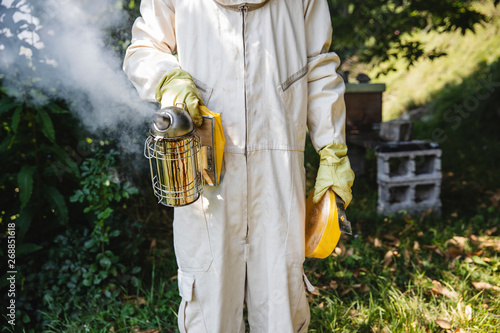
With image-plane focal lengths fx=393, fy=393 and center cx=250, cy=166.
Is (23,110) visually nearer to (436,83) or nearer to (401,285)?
(401,285)

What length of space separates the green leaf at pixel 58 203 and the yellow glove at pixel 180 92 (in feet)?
4.43

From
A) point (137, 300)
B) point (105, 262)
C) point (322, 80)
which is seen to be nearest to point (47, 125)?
point (105, 262)

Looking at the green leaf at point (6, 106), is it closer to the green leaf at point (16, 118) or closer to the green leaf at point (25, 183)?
the green leaf at point (16, 118)

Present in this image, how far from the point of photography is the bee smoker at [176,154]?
1.38m

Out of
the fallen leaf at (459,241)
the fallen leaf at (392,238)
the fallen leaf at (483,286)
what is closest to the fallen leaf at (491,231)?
the fallen leaf at (459,241)

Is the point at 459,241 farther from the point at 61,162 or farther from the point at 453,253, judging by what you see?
the point at 61,162

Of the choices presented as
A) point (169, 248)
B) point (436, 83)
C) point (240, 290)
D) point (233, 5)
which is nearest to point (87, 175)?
point (169, 248)

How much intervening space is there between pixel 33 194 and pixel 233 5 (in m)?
1.83

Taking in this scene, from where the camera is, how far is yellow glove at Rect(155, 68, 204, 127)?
57.5 inches

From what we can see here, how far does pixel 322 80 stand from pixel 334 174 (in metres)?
0.43

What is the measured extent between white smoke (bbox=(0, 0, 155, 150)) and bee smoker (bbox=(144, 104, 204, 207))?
135 centimetres

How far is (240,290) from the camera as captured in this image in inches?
70.1

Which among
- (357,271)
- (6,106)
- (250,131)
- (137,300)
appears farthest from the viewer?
(357,271)

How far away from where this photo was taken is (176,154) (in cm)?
146
